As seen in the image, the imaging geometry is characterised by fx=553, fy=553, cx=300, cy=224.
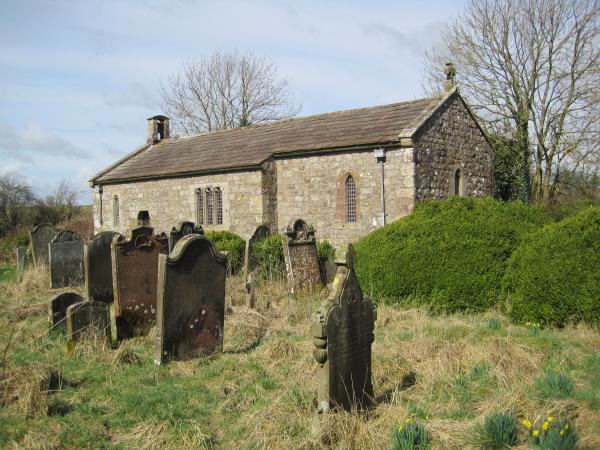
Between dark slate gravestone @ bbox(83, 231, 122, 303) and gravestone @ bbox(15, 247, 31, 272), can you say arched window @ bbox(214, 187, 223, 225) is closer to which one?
gravestone @ bbox(15, 247, 31, 272)

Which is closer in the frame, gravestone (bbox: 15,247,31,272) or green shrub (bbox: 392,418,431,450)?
green shrub (bbox: 392,418,431,450)

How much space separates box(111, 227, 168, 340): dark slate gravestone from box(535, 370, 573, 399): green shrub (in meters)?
6.16

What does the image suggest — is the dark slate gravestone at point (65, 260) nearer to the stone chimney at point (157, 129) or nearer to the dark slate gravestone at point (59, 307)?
the dark slate gravestone at point (59, 307)

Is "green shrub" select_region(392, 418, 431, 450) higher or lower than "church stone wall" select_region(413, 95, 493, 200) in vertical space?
lower

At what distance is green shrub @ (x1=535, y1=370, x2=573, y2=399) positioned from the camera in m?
5.25

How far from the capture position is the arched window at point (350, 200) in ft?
57.5

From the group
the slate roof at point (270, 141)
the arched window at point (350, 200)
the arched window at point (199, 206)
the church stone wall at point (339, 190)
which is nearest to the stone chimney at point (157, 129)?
the slate roof at point (270, 141)

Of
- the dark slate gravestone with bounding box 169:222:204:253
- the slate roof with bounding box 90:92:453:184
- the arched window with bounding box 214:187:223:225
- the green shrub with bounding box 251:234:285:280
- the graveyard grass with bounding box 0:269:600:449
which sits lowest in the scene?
the graveyard grass with bounding box 0:269:600:449

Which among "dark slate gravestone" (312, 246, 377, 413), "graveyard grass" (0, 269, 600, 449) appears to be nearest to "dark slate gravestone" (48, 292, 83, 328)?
"graveyard grass" (0, 269, 600, 449)

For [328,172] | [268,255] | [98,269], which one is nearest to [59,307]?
[98,269]

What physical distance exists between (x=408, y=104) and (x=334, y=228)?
4845 millimetres

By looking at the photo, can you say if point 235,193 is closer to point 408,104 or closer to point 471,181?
point 408,104

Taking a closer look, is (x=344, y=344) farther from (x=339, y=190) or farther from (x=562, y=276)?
→ (x=339, y=190)

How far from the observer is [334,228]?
58.4 ft
